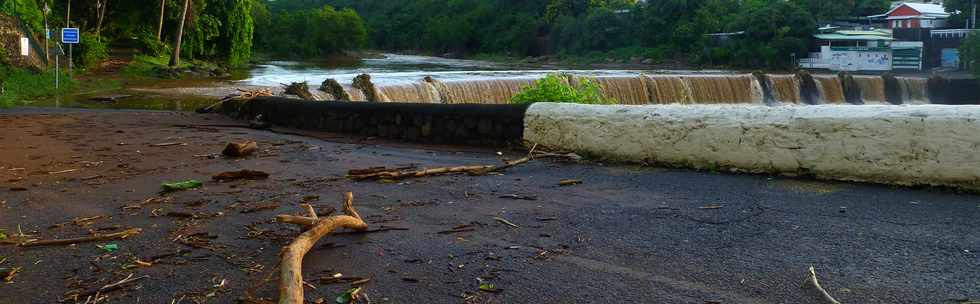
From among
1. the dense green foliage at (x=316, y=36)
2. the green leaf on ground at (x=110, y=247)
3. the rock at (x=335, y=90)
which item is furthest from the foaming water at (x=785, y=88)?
the dense green foliage at (x=316, y=36)

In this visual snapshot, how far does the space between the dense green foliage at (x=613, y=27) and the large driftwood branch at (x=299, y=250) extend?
138 ft

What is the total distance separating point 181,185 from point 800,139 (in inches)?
176

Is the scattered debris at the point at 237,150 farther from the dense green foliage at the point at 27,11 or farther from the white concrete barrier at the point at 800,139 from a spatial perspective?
the dense green foliage at the point at 27,11

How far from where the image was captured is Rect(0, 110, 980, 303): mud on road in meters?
3.62

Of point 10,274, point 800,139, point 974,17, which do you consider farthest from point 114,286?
point 974,17

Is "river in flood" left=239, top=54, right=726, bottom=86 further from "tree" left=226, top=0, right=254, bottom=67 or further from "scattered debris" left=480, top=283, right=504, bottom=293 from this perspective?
"scattered debris" left=480, top=283, right=504, bottom=293

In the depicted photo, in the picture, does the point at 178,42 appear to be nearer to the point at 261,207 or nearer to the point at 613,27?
the point at 261,207

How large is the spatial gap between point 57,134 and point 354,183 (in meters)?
6.27

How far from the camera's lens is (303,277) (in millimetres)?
3748

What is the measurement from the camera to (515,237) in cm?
456

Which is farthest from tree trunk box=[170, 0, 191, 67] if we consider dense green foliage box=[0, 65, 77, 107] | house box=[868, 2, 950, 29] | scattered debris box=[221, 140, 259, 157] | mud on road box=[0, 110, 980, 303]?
house box=[868, 2, 950, 29]

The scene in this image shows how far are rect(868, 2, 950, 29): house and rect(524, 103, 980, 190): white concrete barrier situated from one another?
4051 centimetres

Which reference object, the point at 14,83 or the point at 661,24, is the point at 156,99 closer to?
the point at 14,83

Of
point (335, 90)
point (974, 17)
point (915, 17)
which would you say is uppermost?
point (915, 17)
